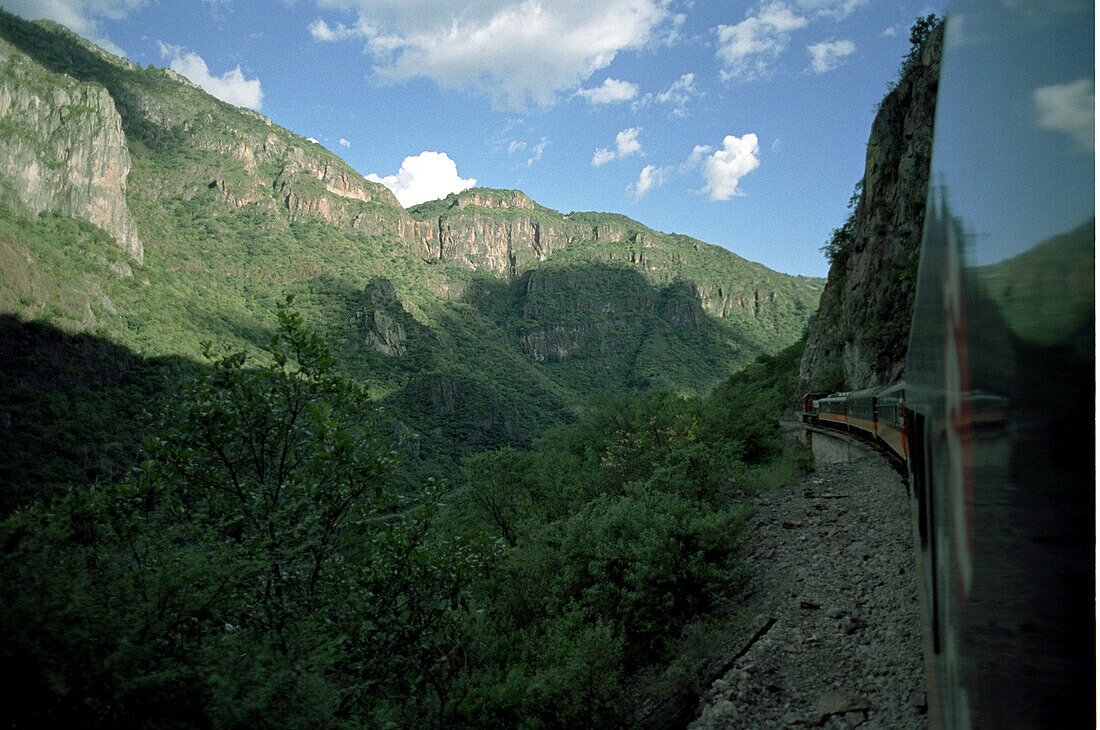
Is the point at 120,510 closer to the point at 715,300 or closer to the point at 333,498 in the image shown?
the point at 333,498

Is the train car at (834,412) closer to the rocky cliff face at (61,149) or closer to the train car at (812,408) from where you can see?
the train car at (812,408)

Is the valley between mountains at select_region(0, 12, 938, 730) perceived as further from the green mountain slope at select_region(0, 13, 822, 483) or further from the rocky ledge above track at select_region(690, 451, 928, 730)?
the green mountain slope at select_region(0, 13, 822, 483)

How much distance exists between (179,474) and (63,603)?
254 cm

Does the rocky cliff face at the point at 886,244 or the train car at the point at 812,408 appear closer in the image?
the rocky cliff face at the point at 886,244

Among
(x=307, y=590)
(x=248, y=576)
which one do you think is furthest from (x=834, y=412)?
(x=248, y=576)

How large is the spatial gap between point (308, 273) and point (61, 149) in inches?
1948

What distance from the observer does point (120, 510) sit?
4.30m

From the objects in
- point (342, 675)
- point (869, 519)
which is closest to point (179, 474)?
point (342, 675)

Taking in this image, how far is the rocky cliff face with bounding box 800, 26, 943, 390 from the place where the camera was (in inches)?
847

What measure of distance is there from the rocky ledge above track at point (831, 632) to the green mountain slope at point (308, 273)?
33266 millimetres

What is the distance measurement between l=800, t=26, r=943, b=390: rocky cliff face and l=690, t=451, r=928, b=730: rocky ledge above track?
15846 millimetres

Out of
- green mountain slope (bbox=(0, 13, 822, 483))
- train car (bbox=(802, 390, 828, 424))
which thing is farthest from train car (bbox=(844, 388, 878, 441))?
green mountain slope (bbox=(0, 13, 822, 483))

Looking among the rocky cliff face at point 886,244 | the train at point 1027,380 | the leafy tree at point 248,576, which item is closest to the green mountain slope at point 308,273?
the rocky cliff face at point 886,244

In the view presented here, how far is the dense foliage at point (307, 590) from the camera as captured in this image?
2574 millimetres
